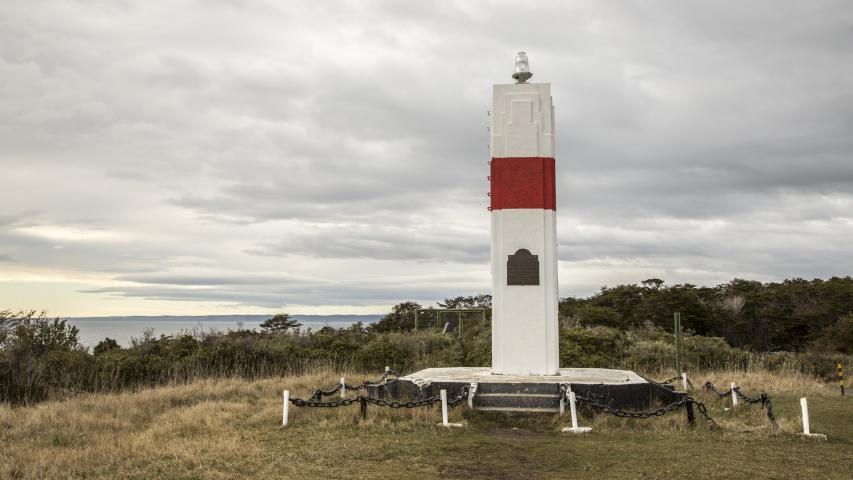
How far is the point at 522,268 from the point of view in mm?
14891

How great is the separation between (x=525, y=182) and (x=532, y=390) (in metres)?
4.51

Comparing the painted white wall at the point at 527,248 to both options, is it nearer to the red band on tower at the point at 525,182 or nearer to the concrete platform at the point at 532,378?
the red band on tower at the point at 525,182

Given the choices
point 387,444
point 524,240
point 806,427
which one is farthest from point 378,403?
point 806,427

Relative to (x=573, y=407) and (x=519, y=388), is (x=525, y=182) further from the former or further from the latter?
(x=573, y=407)

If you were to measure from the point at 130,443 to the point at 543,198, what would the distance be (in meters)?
9.31

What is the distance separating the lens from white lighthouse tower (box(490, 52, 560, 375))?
14.8m

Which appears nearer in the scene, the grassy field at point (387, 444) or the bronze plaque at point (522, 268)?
the grassy field at point (387, 444)

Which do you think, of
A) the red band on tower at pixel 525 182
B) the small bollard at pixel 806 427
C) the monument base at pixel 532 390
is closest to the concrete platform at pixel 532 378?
the monument base at pixel 532 390

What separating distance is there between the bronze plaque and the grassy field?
10.8ft

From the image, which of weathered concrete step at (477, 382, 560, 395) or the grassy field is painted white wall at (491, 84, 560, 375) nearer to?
weathered concrete step at (477, 382, 560, 395)

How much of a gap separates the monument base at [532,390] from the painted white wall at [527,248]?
0.68 meters

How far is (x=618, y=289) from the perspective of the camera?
131ft

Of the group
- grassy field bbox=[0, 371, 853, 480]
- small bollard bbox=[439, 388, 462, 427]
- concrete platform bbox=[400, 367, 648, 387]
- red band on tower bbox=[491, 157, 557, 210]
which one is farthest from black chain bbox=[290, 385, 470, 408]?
red band on tower bbox=[491, 157, 557, 210]

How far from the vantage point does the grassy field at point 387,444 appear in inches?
345
